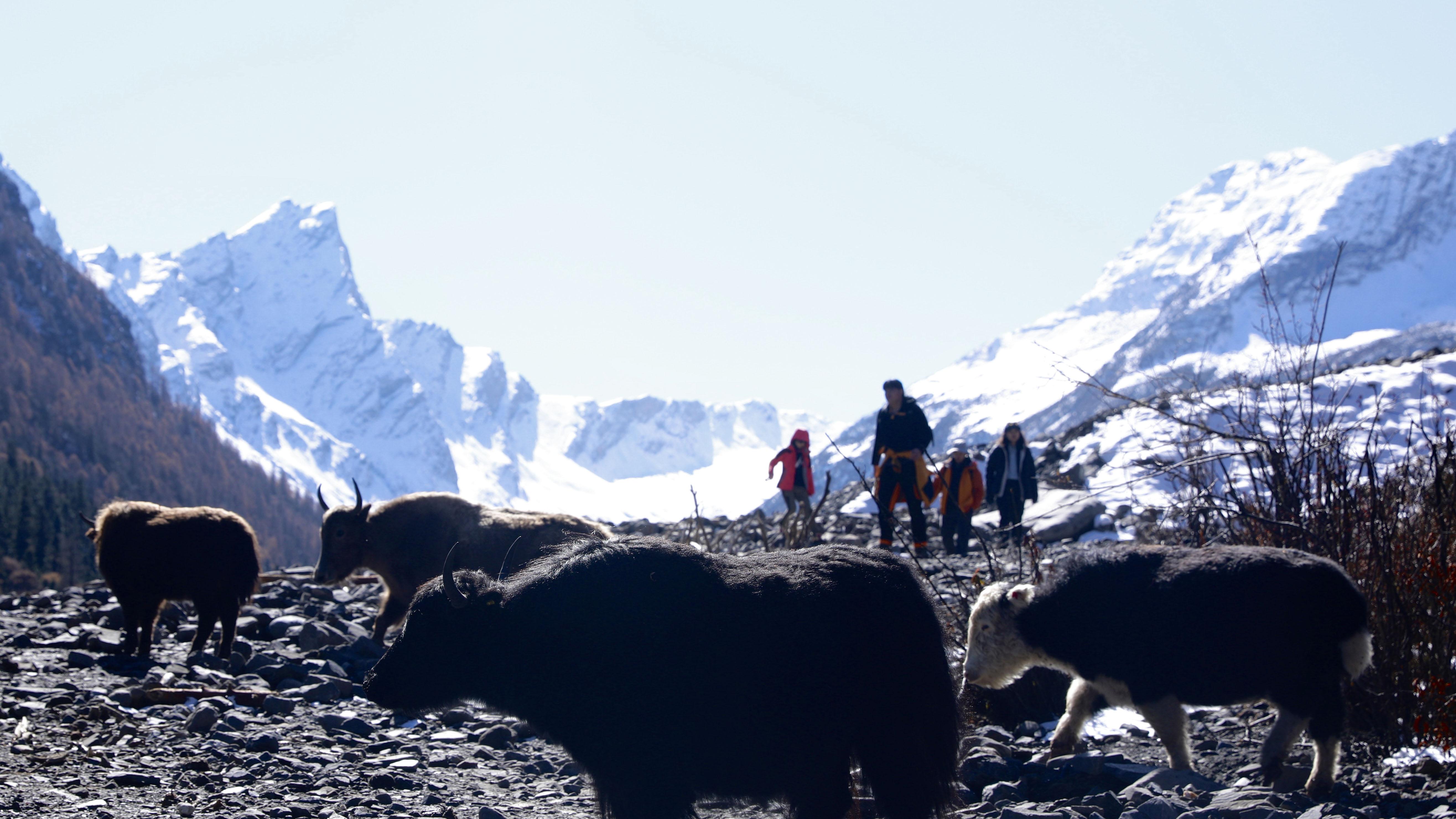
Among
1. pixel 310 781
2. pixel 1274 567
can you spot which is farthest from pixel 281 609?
pixel 1274 567

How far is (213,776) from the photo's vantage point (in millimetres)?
5988

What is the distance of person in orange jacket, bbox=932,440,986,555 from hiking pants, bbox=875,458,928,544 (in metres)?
0.70

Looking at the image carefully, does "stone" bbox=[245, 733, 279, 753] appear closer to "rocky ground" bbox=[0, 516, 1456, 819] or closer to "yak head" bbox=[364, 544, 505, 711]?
"rocky ground" bbox=[0, 516, 1456, 819]

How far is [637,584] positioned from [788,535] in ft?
21.9

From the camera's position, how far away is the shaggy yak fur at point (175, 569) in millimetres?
9805

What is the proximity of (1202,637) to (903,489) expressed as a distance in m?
7.52

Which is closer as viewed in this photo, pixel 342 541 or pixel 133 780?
pixel 133 780

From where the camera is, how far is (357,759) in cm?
667

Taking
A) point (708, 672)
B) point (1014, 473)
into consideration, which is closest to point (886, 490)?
point (1014, 473)

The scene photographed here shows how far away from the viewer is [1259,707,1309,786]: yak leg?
5.58m

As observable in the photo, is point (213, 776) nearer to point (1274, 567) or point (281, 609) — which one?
point (1274, 567)

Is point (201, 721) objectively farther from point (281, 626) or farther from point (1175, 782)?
point (1175, 782)

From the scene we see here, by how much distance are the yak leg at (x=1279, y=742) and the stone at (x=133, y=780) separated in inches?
238

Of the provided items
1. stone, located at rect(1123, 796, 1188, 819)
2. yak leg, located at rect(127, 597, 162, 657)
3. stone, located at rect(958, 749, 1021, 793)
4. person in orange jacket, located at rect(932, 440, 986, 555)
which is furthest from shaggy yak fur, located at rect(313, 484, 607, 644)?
stone, located at rect(1123, 796, 1188, 819)
